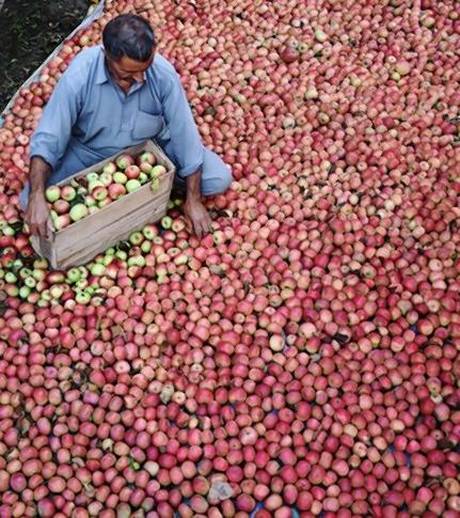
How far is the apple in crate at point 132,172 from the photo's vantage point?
3164mm

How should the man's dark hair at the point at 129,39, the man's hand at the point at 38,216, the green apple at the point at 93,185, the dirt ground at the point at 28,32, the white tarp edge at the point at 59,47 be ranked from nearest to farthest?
the man's dark hair at the point at 129,39 < the man's hand at the point at 38,216 < the green apple at the point at 93,185 < the white tarp edge at the point at 59,47 < the dirt ground at the point at 28,32

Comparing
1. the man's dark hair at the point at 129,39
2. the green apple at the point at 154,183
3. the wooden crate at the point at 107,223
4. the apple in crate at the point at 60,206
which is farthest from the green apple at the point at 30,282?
the man's dark hair at the point at 129,39

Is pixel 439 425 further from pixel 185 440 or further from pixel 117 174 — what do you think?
pixel 117 174

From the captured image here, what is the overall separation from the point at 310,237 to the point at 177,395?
1.08 meters

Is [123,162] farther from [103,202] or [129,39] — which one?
[129,39]

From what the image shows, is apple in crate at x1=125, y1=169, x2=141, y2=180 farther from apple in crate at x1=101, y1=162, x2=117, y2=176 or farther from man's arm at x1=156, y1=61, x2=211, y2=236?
man's arm at x1=156, y1=61, x2=211, y2=236

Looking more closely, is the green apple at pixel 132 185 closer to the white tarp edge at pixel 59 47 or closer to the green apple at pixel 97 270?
the green apple at pixel 97 270

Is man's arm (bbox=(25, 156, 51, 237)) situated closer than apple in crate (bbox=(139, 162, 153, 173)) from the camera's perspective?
Yes

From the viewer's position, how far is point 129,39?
2660mm

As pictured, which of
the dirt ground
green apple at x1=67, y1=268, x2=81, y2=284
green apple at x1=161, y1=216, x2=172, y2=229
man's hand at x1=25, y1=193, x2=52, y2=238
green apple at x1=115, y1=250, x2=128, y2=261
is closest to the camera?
man's hand at x1=25, y1=193, x2=52, y2=238

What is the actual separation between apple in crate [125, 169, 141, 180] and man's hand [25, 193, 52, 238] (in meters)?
0.44

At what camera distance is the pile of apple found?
3021 mm

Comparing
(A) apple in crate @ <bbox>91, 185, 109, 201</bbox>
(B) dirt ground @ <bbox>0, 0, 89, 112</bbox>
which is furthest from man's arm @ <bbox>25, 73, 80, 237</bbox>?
(B) dirt ground @ <bbox>0, 0, 89, 112</bbox>

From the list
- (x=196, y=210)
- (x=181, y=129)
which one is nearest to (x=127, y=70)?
(x=181, y=129)
